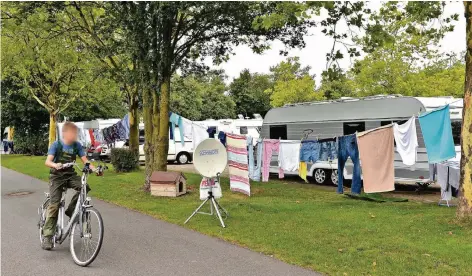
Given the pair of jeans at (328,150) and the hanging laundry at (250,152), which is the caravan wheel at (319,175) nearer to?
the pair of jeans at (328,150)

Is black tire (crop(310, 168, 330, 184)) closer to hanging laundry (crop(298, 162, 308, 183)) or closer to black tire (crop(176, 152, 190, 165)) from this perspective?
hanging laundry (crop(298, 162, 308, 183))

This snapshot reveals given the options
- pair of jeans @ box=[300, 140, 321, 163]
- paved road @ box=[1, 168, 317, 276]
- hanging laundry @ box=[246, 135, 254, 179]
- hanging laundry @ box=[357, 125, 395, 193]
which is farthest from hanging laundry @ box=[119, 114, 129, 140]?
hanging laundry @ box=[357, 125, 395, 193]

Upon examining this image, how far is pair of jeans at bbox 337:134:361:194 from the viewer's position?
9.86 meters

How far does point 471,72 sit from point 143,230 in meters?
6.34

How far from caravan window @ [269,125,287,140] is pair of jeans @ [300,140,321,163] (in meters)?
3.00

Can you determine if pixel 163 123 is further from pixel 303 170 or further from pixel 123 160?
pixel 123 160

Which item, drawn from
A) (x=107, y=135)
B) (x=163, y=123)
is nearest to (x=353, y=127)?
(x=163, y=123)

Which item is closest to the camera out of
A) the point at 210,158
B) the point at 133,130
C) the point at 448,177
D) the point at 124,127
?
the point at 210,158

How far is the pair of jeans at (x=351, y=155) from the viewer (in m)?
9.86

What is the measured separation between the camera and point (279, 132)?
15750 millimetres

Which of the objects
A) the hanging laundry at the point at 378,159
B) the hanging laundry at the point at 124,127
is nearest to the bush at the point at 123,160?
the hanging laundry at the point at 124,127

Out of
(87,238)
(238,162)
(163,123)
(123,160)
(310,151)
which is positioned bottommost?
(87,238)

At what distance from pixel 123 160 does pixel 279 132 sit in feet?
21.6

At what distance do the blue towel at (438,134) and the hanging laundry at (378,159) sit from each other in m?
1.03
